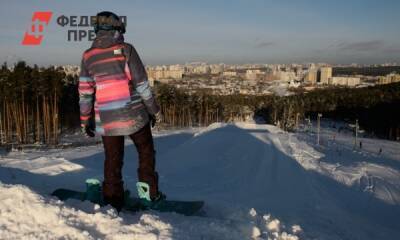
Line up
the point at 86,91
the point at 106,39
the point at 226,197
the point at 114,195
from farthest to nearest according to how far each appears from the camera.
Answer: the point at 226,197 < the point at 114,195 < the point at 86,91 < the point at 106,39

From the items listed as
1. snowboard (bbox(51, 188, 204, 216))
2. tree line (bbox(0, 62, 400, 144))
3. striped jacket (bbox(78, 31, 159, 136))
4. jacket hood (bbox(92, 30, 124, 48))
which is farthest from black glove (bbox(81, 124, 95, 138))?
tree line (bbox(0, 62, 400, 144))

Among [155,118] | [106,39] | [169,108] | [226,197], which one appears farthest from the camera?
[169,108]

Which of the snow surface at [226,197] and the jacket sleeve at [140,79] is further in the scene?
the jacket sleeve at [140,79]

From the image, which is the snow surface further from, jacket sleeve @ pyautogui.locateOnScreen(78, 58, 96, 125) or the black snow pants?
jacket sleeve @ pyautogui.locateOnScreen(78, 58, 96, 125)

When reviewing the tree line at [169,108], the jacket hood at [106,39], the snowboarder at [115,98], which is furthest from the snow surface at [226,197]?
the tree line at [169,108]

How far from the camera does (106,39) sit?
374cm

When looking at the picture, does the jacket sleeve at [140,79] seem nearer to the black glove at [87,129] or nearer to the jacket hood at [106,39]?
the jacket hood at [106,39]

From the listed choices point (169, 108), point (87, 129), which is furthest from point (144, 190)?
point (169, 108)

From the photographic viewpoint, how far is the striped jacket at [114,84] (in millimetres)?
3742

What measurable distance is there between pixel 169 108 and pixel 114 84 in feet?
183

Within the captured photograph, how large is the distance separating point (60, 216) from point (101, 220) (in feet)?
1.22

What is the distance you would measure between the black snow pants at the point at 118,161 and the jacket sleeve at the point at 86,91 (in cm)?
37

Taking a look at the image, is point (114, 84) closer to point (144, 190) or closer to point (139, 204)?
point (144, 190)

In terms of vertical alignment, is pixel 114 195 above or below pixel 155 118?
below
